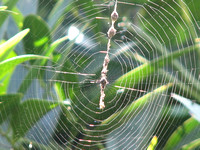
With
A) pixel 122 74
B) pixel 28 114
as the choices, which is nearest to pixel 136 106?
pixel 122 74

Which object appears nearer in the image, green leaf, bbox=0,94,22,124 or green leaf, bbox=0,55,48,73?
green leaf, bbox=0,55,48,73

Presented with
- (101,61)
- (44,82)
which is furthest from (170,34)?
(44,82)

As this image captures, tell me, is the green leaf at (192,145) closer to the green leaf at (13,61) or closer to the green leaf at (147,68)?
the green leaf at (147,68)

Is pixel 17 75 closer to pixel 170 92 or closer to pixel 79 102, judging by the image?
pixel 79 102

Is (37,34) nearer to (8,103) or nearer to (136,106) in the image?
(8,103)

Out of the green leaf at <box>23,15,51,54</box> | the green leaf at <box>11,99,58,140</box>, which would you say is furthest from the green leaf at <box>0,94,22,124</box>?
the green leaf at <box>23,15,51,54</box>

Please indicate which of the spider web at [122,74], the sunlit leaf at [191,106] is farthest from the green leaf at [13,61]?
the sunlit leaf at [191,106]

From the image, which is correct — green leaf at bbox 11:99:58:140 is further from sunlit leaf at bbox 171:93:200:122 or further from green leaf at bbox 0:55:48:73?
sunlit leaf at bbox 171:93:200:122
